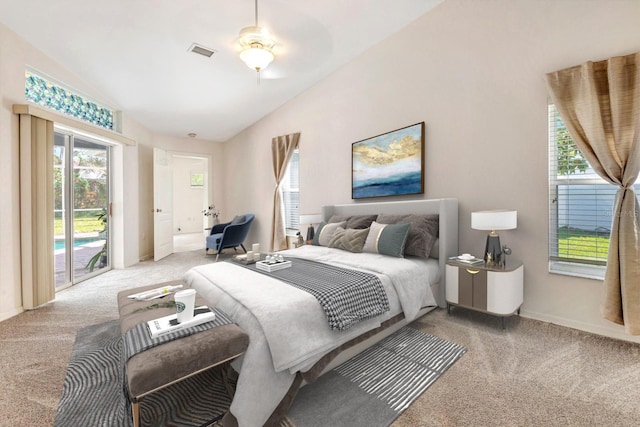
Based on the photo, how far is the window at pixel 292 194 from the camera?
5.23 meters

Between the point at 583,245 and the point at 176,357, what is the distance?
10.3ft

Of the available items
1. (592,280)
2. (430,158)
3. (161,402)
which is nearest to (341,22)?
(430,158)

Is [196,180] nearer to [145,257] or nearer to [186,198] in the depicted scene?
[186,198]

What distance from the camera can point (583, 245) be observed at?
93.7 inches

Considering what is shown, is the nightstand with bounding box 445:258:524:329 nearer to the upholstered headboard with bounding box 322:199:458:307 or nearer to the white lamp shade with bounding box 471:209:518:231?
the upholstered headboard with bounding box 322:199:458:307

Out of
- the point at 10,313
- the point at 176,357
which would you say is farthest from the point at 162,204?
the point at 176,357

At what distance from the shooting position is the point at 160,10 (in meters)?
2.72

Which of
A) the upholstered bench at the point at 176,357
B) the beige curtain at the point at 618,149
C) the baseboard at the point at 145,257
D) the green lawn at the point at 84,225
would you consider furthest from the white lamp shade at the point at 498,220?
the baseboard at the point at 145,257

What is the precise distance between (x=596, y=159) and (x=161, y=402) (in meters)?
3.48

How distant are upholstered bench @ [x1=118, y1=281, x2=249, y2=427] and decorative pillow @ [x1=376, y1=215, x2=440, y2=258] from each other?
6.53 ft

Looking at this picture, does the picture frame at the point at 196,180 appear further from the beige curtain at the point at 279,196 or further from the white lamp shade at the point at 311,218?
the white lamp shade at the point at 311,218

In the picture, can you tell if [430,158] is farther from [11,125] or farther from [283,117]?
[11,125]

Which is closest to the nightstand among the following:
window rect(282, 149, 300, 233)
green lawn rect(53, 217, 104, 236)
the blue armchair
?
window rect(282, 149, 300, 233)

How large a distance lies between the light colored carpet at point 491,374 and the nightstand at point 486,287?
0.61 feet
